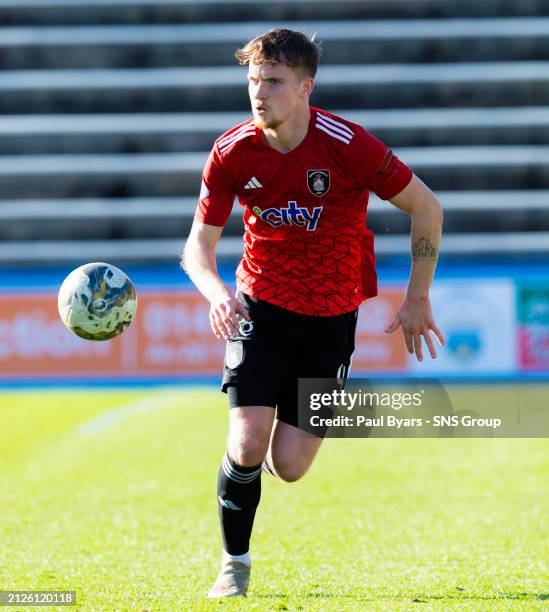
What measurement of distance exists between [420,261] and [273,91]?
42.9 inches

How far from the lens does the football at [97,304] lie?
550cm

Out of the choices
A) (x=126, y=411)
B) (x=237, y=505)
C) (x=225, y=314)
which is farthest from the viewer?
(x=126, y=411)

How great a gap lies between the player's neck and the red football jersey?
3cm

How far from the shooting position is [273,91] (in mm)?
5078

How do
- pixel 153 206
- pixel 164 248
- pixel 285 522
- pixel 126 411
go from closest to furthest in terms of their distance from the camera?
1. pixel 285 522
2. pixel 126 411
3. pixel 164 248
4. pixel 153 206

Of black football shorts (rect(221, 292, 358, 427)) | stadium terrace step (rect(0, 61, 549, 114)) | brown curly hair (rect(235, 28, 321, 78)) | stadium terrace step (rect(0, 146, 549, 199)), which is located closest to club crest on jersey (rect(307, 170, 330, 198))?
brown curly hair (rect(235, 28, 321, 78))

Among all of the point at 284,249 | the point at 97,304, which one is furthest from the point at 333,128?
the point at 97,304

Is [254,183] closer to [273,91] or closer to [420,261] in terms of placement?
[273,91]

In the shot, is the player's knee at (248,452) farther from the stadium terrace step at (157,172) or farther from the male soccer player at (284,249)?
the stadium terrace step at (157,172)

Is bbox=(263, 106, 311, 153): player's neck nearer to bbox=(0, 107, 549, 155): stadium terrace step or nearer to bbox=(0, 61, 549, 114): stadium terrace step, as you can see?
bbox=(0, 107, 549, 155): stadium terrace step

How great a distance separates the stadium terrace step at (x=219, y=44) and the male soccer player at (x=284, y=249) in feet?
76.9

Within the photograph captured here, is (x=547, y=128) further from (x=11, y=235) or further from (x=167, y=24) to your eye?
(x=11, y=235)

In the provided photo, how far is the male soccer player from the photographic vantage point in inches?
203

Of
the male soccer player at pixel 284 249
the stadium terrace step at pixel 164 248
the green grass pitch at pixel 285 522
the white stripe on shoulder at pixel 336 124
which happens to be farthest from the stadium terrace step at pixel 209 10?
the male soccer player at pixel 284 249
